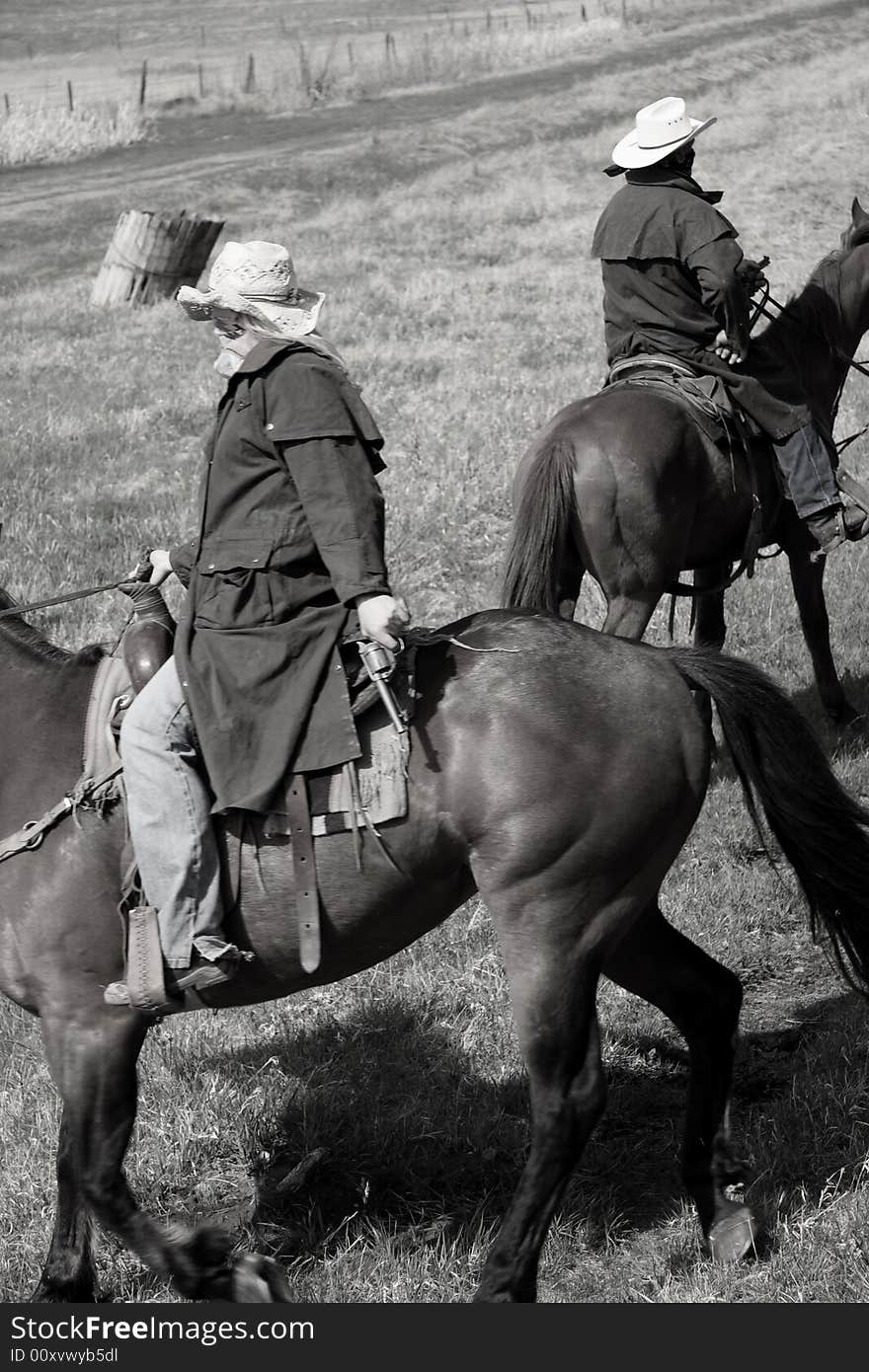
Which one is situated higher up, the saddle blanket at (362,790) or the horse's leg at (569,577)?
the saddle blanket at (362,790)

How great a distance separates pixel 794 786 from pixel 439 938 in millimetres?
2246

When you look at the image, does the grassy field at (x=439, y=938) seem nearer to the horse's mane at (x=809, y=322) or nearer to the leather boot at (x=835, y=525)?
the leather boot at (x=835, y=525)

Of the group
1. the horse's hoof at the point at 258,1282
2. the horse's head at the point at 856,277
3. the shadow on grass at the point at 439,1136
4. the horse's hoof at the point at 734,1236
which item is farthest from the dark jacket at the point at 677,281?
the horse's hoof at the point at 258,1282

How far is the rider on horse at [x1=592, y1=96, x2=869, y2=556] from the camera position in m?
7.38

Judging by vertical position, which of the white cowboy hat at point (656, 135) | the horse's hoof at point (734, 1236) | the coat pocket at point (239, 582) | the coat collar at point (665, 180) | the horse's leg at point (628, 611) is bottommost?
the horse's hoof at point (734, 1236)

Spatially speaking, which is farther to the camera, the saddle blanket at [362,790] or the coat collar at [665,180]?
the coat collar at [665,180]

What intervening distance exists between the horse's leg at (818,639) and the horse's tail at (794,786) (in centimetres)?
405

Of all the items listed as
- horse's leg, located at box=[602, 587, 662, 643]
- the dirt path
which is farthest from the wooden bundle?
horse's leg, located at box=[602, 587, 662, 643]

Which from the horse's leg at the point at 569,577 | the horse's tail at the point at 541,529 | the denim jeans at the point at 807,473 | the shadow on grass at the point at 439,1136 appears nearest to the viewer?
the shadow on grass at the point at 439,1136

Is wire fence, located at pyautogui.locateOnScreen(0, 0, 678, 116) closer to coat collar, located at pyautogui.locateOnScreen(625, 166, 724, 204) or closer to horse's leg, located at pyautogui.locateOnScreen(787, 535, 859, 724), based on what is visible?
coat collar, located at pyautogui.locateOnScreen(625, 166, 724, 204)

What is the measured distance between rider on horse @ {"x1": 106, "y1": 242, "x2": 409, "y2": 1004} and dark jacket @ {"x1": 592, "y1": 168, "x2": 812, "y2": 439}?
3.86 meters

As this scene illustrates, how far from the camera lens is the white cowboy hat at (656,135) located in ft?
24.4

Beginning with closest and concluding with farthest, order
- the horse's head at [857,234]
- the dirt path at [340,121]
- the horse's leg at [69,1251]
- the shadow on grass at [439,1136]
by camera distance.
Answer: the horse's leg at [69,1251], the shadow on grass at [439,1136], the horse's head at [857,234], the dirt path at [340,121]

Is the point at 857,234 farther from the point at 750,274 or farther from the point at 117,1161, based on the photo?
the point at 117,1161
